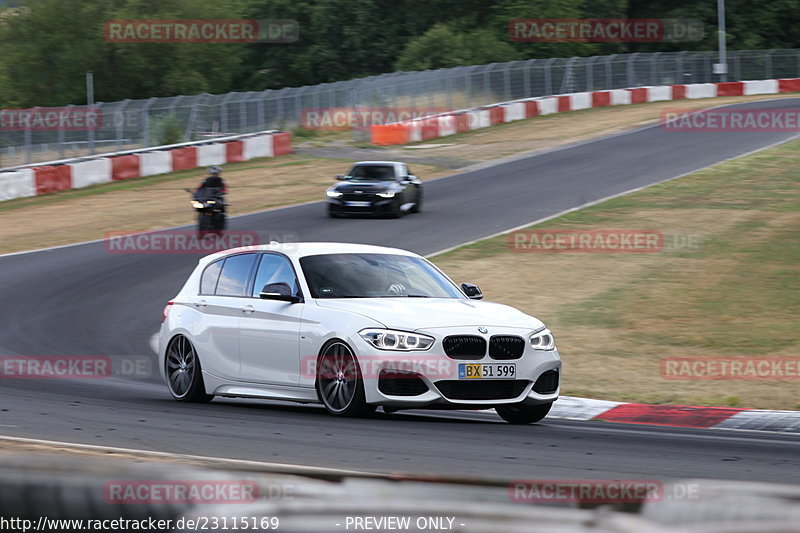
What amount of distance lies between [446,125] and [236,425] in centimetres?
3851

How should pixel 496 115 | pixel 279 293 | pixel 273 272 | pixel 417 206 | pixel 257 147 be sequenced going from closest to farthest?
pixel 279 293
pixel 273 272
pixel 417 206
pixel 257 147
pixel 496 115

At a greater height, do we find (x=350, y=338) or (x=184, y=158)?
(x=184, y=158)

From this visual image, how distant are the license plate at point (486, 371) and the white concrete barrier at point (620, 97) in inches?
1836

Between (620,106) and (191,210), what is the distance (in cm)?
2903

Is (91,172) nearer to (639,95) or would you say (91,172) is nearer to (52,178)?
(52,178)

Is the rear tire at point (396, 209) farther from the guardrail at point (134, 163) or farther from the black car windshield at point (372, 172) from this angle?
the guardrail at point (134, 163)

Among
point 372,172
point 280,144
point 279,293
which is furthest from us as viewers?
point 280,144

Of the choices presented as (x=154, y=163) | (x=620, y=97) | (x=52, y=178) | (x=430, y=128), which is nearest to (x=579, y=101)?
Result: (x=620, y=97)

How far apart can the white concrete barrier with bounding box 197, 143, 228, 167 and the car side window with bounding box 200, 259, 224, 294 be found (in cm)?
2721

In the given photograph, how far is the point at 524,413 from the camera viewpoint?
1043 cm

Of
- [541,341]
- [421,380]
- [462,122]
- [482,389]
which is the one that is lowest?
[482,389]

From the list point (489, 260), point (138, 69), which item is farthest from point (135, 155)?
point (138, 69)

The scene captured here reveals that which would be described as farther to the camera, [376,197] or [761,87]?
[761,87]

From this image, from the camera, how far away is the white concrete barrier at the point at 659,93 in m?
56.6
